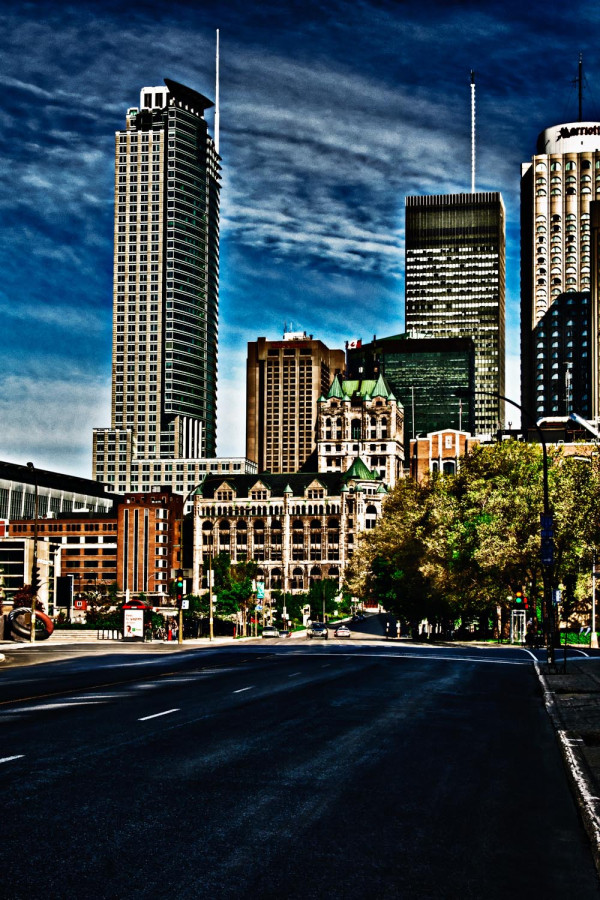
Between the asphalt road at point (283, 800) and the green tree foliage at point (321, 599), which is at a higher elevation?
the asphalt road at point (283, 800)

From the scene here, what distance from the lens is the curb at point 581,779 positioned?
419 inches

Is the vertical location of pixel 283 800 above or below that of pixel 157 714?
above

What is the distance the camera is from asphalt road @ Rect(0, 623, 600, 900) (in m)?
8.89

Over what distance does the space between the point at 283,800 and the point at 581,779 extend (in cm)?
422

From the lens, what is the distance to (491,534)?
7025 cm

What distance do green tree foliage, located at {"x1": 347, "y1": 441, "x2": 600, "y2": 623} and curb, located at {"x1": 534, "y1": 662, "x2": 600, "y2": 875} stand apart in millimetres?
45410

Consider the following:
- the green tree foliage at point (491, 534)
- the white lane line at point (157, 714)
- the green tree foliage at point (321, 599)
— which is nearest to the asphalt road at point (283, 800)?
the white lane line at point (157, 714)

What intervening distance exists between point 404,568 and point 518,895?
82.0 m

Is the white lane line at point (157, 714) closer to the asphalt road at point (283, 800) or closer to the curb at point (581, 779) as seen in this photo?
the asphalt road at point (283, 800)

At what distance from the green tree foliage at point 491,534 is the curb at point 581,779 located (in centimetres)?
4541

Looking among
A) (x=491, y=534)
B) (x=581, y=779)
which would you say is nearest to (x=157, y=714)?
(x=581, y=779)

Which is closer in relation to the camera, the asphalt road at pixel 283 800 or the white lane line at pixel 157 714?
the asphalt road at pixel 283 800

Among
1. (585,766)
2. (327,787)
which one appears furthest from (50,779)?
(585,766)

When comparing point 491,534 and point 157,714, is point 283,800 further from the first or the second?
point 491,534
